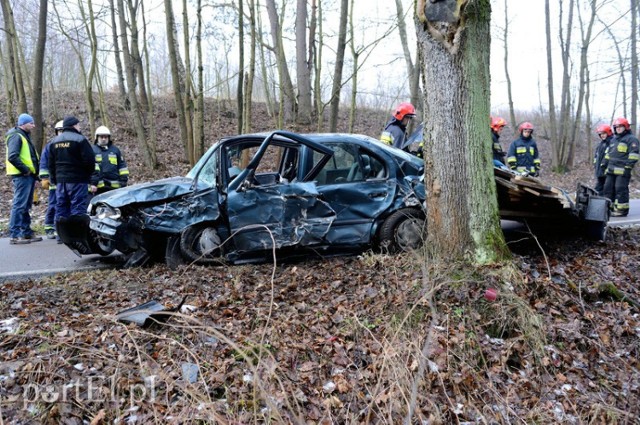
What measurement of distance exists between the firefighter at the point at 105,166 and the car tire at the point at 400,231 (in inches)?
196

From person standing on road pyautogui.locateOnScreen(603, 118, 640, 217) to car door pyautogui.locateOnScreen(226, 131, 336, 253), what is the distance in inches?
273

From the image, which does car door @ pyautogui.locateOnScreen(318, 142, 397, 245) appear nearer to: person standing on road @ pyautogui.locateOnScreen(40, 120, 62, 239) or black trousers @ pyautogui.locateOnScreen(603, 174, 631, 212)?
person standing on road @ pyautogui.locateOnScreen(40, 120, 62, 239)

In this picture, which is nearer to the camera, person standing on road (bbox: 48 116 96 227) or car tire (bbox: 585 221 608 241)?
car tire (bbox: 585 221 608 241)

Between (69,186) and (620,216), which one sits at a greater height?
(69,186)

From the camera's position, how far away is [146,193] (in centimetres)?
559

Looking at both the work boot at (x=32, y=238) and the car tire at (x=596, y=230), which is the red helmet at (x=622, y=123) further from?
the work boot at (x=32, y=238)

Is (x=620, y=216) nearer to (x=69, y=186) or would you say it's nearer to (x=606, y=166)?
(x=606, y=166)

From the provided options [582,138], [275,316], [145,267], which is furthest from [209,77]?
[275,316]

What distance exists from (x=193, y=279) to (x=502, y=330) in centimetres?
303

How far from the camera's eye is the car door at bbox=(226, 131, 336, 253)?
5707mm

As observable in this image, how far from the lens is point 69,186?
7.48 meters

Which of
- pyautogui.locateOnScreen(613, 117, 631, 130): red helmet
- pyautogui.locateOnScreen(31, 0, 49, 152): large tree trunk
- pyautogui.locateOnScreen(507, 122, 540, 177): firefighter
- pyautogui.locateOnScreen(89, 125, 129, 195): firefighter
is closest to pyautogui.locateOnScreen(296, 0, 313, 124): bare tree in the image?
pyautogui.locateOnScreen(31, 0, 49, 152): large tree trunk

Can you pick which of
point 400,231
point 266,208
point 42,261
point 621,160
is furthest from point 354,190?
point 621,160

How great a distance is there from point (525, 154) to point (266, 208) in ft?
21.3
